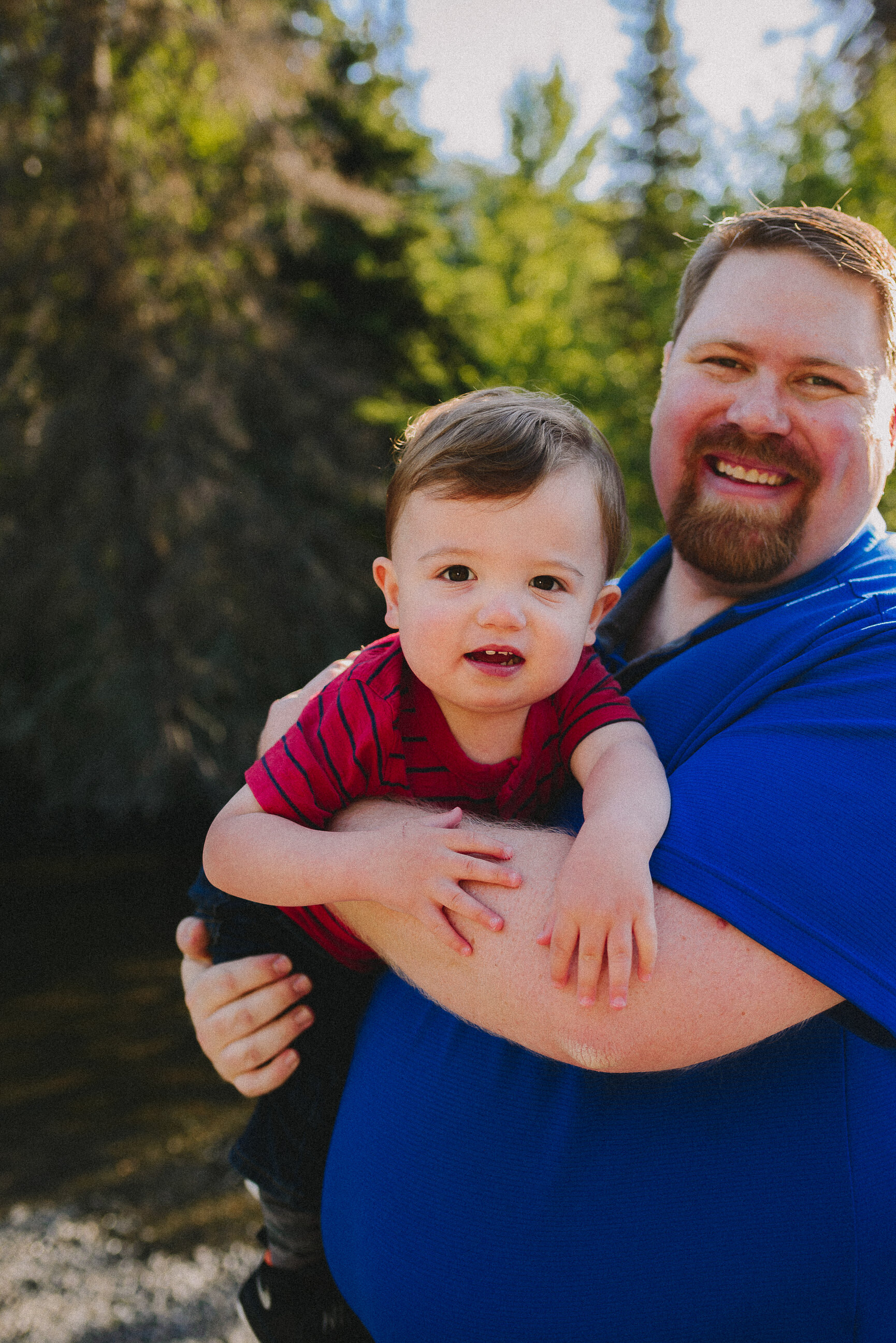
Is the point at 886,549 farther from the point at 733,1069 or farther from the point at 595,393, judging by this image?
the point at 595,393

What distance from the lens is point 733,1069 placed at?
1.38m

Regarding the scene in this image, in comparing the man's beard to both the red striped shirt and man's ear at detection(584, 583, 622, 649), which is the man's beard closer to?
man's ear at detection(584, 583, 622, 649)

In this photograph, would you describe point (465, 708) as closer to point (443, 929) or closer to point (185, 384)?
point (443, 929)

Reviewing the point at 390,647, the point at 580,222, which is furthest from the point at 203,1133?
the point at 580,222

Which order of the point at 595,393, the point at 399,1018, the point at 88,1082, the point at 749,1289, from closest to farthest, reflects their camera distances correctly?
1. the point at 749,1289
2. the point at 399,1018
3. the point at 88,1082
4. the point at 595,393

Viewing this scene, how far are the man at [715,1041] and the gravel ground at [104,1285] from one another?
110 inches

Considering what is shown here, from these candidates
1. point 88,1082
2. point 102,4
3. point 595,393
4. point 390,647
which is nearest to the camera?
point 390,647

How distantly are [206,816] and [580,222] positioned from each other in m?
13.0

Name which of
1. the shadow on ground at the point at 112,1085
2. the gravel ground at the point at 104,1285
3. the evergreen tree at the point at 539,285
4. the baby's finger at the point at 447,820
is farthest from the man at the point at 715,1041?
the evergreen tree at the point at 539,285

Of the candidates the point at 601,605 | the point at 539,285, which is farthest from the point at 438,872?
the point at 539,285

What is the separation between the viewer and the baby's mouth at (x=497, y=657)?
1.59m

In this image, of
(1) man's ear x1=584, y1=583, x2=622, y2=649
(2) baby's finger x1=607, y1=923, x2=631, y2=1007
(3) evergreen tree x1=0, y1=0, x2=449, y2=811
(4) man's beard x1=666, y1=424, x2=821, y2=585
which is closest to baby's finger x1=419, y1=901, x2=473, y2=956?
(2) baby's finger x1=607, y1=923, x2=631, y2=1007

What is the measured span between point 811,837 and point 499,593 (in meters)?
0.61

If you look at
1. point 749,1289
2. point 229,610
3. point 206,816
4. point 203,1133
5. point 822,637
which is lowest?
point 206,816
